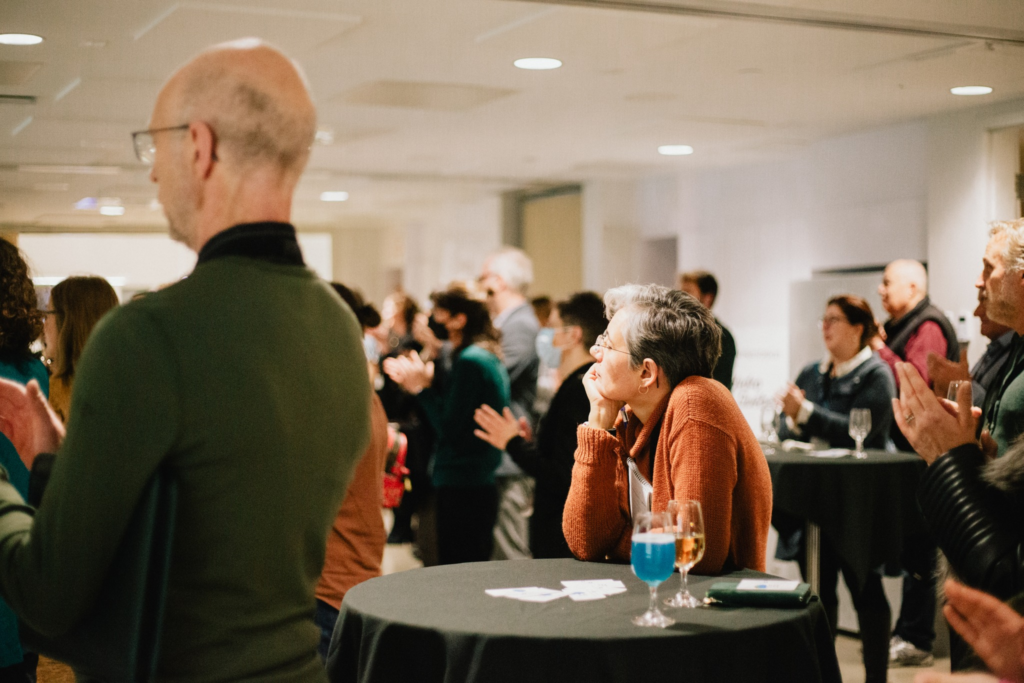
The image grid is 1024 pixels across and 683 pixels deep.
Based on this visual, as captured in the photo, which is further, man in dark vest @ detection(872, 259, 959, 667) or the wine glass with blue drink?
man in dark vest @ detection(872, 259, 959, 667)

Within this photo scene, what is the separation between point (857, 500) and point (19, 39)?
414 cm

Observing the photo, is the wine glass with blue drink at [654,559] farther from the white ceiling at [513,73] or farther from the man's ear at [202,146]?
the white ceiling at [513,73]

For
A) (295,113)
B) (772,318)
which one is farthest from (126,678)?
(772,318)

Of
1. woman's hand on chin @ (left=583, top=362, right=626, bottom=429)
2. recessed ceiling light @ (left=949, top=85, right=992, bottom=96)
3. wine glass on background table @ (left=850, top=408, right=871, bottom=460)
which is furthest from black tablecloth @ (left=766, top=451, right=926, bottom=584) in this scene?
recessed ceiling light @ (left=949, top=85, right=992, bottom=96)

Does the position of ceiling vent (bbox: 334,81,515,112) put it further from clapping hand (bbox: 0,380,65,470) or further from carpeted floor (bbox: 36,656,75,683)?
clapping hand (bbox: 0,380,65,470)

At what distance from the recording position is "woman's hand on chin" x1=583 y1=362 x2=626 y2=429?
2525mm

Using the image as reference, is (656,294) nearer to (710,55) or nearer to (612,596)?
(612,596)

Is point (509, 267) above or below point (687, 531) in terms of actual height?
above

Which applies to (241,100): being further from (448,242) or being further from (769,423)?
(448,242)

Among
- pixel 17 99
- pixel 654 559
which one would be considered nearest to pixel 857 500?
pixel 654 559

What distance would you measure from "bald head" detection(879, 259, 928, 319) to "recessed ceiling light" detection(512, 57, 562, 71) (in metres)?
2.16

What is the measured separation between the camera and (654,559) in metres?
1.87

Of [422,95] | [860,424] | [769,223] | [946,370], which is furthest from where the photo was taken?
[769,223]

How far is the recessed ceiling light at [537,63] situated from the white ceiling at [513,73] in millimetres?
92
